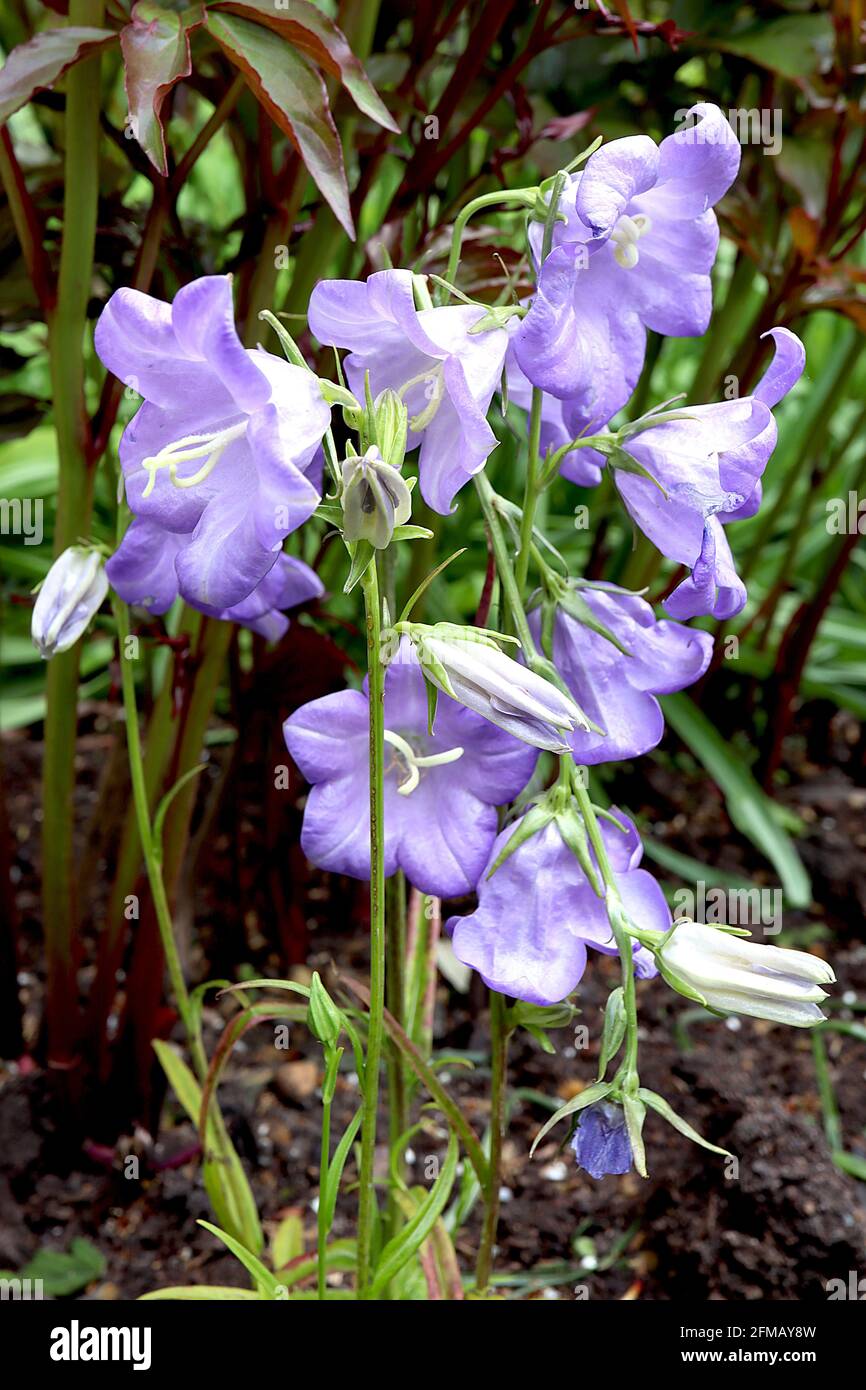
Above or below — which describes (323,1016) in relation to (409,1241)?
above

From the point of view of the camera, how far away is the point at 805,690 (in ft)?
7.02

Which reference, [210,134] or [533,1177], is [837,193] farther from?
[533,1177]

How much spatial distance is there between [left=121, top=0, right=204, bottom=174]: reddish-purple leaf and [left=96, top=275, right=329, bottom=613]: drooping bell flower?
0.20m

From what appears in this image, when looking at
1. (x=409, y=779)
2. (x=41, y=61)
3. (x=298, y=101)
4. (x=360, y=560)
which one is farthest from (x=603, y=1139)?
(x=41, y=61)

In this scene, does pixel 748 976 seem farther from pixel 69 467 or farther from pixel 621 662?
pixel 69 467

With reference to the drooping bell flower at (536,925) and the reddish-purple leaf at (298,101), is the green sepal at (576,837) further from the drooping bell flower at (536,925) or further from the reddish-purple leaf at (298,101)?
the reddish-purple leaf at (298,101)

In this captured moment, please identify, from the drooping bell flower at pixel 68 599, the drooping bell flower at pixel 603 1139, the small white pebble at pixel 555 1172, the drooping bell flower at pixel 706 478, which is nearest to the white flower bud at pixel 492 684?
the drooping bell flower at pixel 706 478

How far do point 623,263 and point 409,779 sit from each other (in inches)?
13.2

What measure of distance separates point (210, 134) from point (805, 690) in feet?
4.76

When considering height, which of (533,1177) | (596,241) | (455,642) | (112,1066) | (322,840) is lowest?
(533,1177)

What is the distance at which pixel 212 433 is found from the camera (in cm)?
69

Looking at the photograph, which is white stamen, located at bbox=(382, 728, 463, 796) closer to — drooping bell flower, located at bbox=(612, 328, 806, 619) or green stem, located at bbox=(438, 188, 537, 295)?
drooping bell flower, located at bbox=(612, 328, 806, 619)

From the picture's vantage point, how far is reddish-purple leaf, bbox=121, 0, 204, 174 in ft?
2.65
